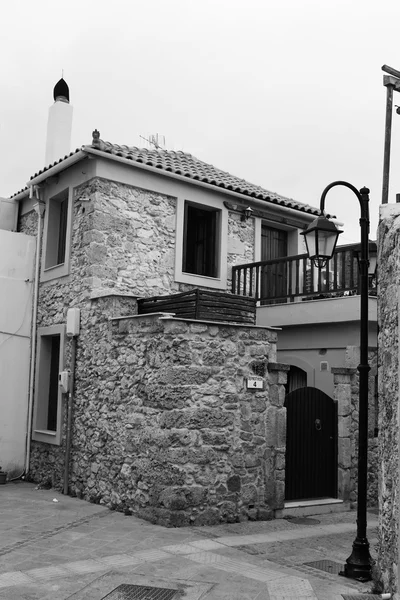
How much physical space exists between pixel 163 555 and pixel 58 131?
9.10 meters

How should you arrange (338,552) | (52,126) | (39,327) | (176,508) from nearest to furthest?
(338,552), (176,508), (39,327), (52,126)

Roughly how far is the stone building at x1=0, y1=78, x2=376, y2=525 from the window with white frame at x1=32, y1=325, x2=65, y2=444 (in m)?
0.03

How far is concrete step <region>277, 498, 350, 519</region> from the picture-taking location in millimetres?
9328

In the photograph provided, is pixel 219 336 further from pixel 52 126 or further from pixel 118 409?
pixel 52 126

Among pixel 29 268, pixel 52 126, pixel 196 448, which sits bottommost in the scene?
pixel 196 448

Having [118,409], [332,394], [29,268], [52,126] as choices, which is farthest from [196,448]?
[52,126]

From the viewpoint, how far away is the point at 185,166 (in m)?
12.8

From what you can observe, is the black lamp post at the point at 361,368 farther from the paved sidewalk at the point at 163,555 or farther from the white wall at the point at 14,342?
the white wall at the point at 14,342

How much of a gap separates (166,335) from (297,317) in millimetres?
3506

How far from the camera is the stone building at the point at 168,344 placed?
8773 mm

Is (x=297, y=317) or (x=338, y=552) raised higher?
(x=297, y=317)

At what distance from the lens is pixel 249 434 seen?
9.16 metres

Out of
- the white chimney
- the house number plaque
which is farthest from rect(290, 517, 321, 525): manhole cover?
the white chimney

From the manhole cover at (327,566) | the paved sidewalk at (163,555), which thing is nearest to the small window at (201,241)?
the paved sidewalk at (163,555)
